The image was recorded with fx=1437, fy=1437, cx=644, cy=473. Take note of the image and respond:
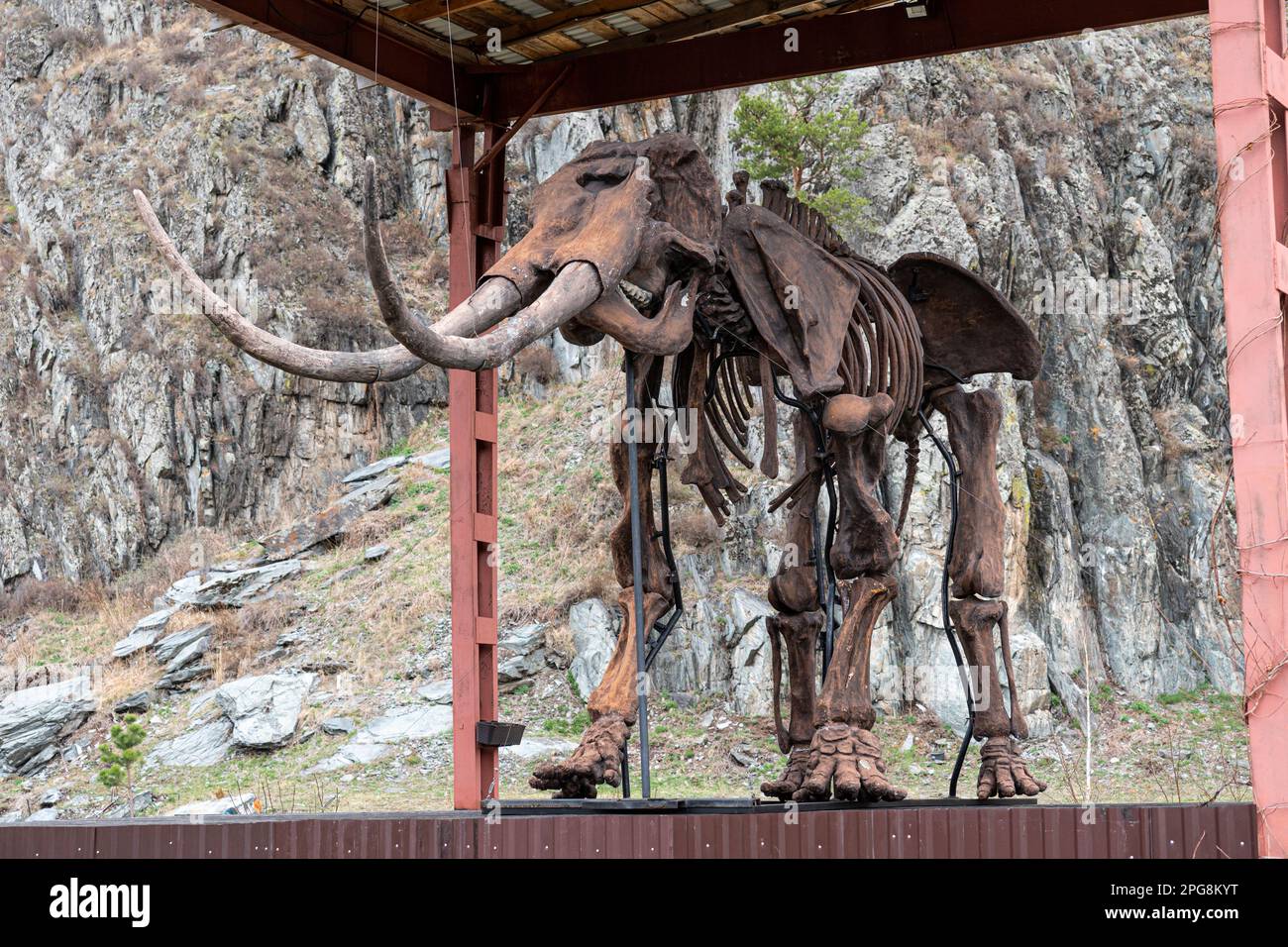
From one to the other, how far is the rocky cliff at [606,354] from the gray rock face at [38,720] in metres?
4.92

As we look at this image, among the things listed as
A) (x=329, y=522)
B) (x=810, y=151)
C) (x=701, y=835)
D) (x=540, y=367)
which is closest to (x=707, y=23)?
(x=701, y=835)

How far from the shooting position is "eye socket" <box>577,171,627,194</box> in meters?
7.93

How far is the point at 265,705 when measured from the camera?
21047 millimetres

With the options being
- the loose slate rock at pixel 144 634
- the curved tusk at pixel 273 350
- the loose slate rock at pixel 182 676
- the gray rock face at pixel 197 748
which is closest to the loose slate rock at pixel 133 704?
the loose slate rock at pixel 182 676

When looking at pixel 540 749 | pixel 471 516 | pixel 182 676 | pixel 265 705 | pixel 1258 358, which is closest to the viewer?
pixel 1258 358

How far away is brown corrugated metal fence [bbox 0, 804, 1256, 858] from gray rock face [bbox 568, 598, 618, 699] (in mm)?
12684

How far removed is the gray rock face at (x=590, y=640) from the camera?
67.6 feet

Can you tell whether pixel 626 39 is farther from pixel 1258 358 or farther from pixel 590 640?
pixel 590 640

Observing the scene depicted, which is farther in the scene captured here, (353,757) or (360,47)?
(353,757)

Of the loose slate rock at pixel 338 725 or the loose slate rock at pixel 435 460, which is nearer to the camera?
the loose slate rock at pixel 338 725

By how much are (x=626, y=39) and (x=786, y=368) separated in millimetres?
3834

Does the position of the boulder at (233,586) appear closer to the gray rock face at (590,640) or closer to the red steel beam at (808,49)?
the gray rock face at (590,640)
